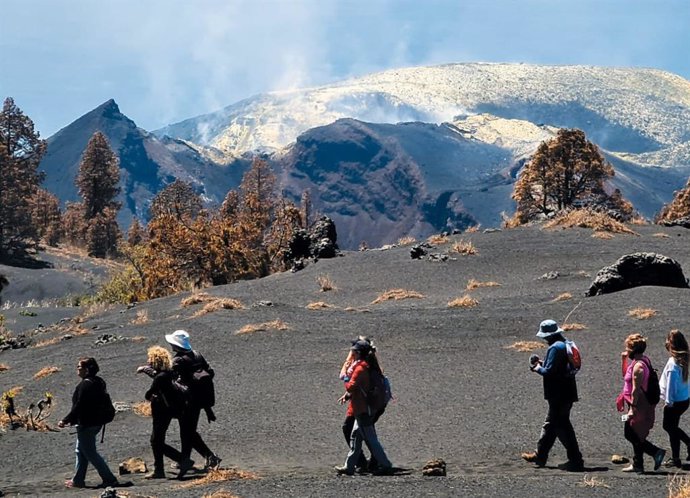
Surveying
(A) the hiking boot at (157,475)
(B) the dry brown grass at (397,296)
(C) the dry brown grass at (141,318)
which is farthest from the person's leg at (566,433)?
→ (C) the dry brown grass at (141,318)

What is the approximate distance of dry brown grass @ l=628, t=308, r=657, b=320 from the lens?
17.0m

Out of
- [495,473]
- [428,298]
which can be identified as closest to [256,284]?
[428,298]

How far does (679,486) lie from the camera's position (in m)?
7.75

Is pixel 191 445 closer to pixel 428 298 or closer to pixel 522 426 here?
pixel 522 426

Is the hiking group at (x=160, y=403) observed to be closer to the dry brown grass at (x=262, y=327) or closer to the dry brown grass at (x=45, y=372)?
the dry brown grass at (x=45, y=372)

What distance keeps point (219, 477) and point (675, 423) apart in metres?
4.91

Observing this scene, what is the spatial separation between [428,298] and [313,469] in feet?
42.0

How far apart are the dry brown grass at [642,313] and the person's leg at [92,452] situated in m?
11.4

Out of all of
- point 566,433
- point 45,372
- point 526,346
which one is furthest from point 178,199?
point 566,433

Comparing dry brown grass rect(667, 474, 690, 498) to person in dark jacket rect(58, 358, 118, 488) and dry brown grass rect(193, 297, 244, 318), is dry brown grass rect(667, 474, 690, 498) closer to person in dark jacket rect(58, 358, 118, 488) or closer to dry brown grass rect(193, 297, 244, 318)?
person in dark jacket rect(58, 358, 118, 488)

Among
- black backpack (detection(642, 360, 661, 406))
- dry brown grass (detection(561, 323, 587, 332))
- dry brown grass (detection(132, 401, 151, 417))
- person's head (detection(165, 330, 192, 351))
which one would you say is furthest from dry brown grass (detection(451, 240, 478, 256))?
person's head (detection(165, 330, 192, 351))

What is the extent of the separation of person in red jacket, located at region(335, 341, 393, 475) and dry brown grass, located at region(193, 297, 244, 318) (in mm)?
12028

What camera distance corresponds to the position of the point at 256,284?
26016mm

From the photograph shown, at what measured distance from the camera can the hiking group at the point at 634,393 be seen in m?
9.06
